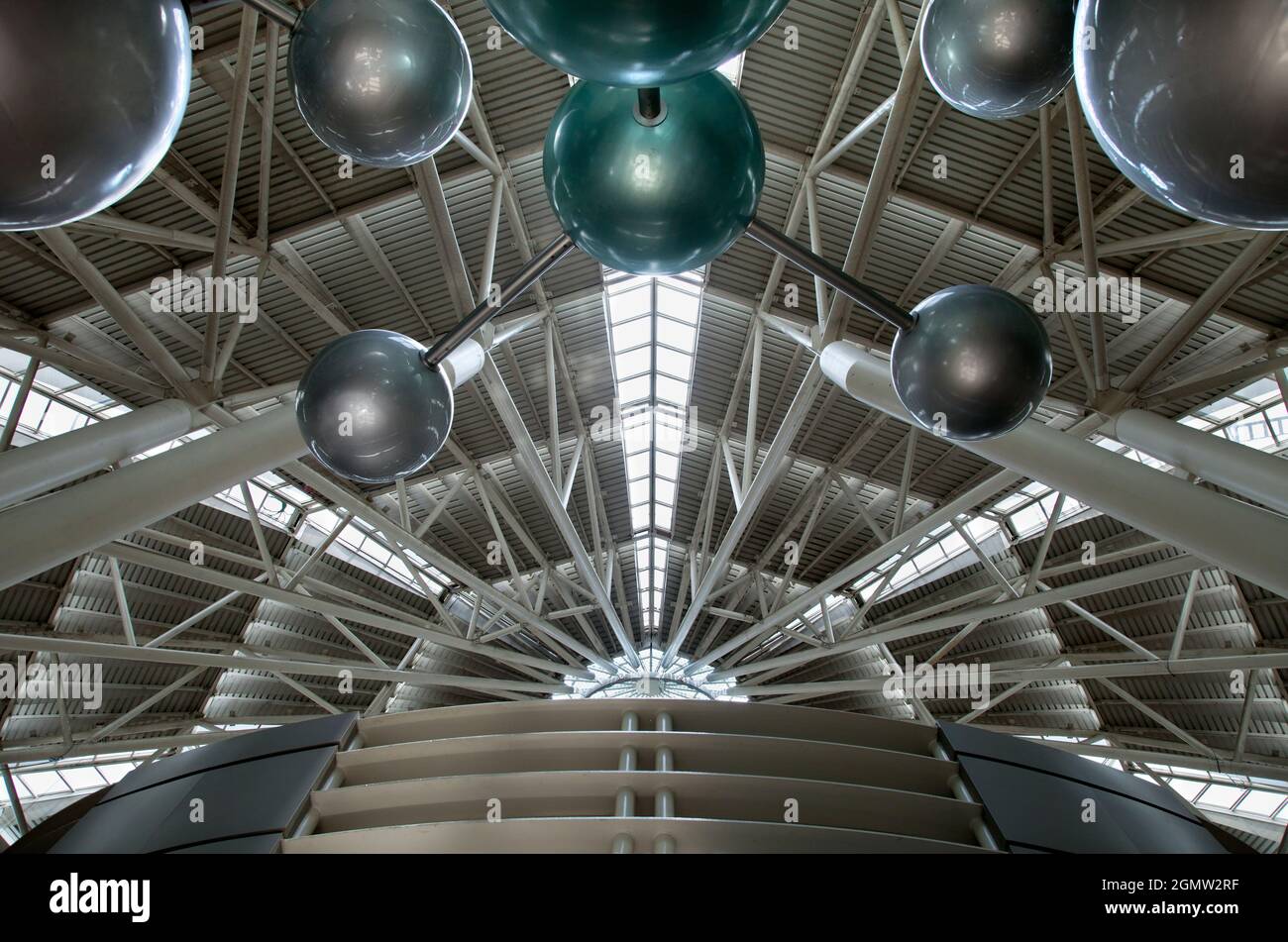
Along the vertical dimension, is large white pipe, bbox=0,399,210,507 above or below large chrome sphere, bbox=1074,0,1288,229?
above

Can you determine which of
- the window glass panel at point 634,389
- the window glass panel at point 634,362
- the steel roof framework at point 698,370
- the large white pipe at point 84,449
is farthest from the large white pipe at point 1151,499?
the window glass panel at point 634,389

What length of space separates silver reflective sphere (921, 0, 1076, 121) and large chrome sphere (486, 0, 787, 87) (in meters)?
2.11

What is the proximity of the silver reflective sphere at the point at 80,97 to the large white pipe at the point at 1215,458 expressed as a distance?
28.4ft

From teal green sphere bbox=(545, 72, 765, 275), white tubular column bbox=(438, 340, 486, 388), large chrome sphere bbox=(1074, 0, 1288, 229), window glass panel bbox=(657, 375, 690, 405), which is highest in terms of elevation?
window glass panel bbox=(657, 375, 690, 405)

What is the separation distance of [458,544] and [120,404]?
10.6 metres

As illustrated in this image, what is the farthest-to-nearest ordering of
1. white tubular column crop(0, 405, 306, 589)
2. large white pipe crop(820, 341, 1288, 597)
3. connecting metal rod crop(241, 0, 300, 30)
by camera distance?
white tubular column crop(0, 405, 306, 589), large white pipe crop(820, 341, 1288, 597), connecting metal rod crop(241, 0, 300, 30)

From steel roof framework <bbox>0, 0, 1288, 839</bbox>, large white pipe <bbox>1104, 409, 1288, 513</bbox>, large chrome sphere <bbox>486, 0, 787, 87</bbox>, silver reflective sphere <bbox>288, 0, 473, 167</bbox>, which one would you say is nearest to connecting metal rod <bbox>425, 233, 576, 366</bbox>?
silver reflective sphere <bbox>288, 0, 473, 167</bbox>

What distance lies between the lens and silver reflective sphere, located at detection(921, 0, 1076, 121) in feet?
11.2

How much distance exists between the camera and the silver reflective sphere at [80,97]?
1.99 m

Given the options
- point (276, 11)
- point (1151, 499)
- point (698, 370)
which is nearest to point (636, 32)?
point (276, 11)

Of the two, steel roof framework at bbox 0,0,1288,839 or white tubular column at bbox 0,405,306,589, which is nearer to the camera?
white tubular column at bbox 0,405,306,589

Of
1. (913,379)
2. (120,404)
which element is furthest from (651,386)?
(913,379)

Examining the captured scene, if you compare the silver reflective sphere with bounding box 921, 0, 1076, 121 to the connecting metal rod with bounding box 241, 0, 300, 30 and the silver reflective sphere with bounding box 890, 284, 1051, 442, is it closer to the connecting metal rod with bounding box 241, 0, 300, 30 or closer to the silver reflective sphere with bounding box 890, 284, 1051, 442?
the silver reflective sphere with bounding box 890, 284, 1051, 442

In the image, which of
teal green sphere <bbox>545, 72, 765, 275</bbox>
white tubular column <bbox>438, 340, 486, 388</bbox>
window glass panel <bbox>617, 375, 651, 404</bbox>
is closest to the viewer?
teal green sphere <bbox>545, 72, 765, 275</bbox>
